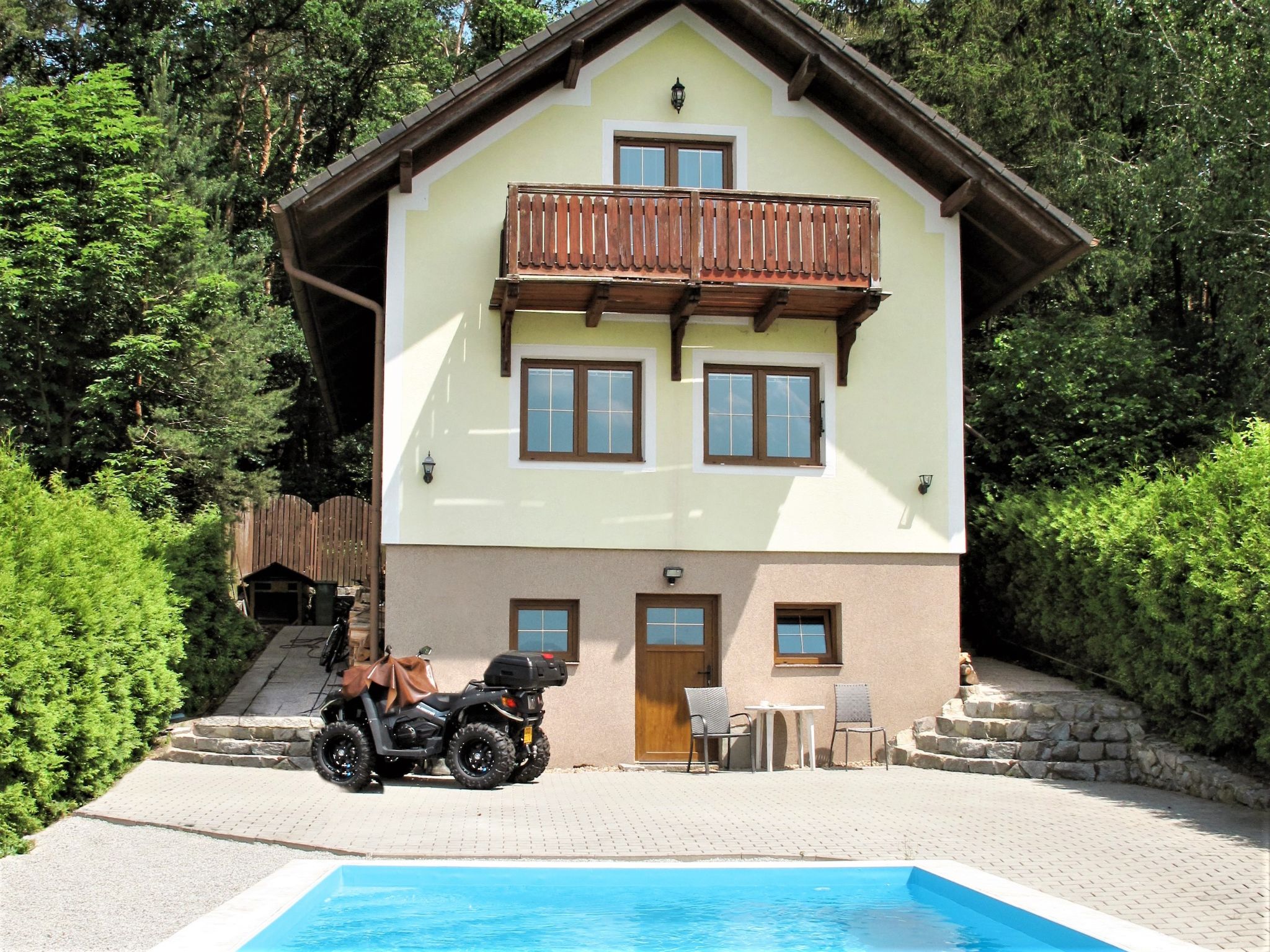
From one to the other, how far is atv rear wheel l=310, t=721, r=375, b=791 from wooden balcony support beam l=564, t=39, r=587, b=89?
7811mm

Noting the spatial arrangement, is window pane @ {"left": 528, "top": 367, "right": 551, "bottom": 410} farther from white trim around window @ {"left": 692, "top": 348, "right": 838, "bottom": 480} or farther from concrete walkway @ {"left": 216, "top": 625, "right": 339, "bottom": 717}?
concrete walkway @ {"left": 216, "top": 625, "right": 339, "bottom": 717}

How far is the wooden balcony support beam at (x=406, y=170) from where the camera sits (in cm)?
1365

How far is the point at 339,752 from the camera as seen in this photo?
12164mm

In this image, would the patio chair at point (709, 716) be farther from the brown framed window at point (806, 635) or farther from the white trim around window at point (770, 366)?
the white trim around window at point (770, 366)

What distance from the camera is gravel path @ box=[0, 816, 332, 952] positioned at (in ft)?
22.1

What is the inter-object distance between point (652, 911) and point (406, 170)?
9121 mm

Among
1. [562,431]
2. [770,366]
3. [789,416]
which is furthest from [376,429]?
[789,416]

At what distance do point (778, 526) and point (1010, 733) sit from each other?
136 inches

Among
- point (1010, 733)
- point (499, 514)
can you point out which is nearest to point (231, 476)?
point (499, 514)

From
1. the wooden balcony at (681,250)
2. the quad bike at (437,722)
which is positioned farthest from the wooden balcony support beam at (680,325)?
the quad bike at (437,722)

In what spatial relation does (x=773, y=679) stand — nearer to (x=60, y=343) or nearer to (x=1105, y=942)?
(x=1105, y=942)

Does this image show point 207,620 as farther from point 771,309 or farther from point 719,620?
point 771,309

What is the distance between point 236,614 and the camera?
15.7 meters

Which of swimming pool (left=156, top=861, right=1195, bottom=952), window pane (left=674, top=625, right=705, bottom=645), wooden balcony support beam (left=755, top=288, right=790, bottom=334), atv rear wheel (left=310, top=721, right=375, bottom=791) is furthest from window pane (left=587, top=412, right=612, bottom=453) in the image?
swimming pool (left=156, top=861, right=1195, bottom=952)
